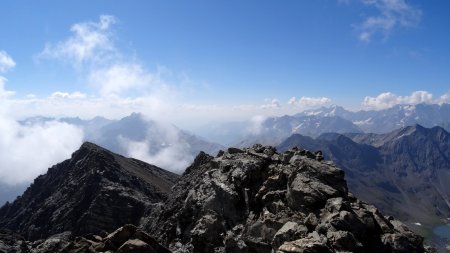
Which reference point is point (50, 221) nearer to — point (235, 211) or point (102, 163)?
point (102, 163)

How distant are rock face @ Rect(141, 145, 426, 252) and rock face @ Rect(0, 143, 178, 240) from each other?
7311 centimetres

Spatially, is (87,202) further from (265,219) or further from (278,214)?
(278,214)

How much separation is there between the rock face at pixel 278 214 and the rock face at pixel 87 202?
73.1 m

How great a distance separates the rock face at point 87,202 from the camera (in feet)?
475

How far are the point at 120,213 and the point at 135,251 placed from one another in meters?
105

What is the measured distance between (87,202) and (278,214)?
410ft

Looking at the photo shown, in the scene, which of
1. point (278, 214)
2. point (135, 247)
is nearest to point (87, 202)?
point (135, 247)

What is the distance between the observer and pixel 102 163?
604 feet

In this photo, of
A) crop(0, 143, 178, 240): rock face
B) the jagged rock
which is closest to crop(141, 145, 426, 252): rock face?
the jagged rock

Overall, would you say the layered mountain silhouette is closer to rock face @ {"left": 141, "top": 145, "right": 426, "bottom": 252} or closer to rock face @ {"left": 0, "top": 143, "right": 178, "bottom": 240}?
rock face @ {"left": 141, "top": 145, "right": 426, "bottom": 252}

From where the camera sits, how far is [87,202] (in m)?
156

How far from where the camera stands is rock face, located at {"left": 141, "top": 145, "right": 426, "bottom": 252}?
3959cm

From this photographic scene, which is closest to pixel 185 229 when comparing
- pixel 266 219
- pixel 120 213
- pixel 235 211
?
pixel 235 211

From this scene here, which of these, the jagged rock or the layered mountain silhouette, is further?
the jagged rock
